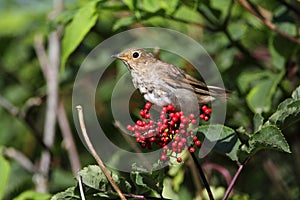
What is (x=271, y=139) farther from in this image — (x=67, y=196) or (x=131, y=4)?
(x=131, y=4)

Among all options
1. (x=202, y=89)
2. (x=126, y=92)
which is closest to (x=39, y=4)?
(x=126, y=92)

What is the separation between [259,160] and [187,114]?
173cm

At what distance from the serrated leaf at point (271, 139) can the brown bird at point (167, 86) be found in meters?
0.22

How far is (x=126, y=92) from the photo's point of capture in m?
2.92

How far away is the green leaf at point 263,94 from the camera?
2.64 meters

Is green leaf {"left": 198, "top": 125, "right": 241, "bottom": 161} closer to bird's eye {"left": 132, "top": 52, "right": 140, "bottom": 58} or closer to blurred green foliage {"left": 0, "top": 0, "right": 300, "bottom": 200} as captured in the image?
blurred green foliage {"left": 0, "top": 0, "right": 300, "bottom": 200}

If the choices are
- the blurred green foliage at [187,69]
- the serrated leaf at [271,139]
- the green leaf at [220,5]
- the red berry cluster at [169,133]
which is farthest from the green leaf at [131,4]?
the serrated leaf at [271,139]

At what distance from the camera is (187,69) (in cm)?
298

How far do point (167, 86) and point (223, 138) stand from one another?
0.23 meters

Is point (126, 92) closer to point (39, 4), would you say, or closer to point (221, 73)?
point (221, 73)

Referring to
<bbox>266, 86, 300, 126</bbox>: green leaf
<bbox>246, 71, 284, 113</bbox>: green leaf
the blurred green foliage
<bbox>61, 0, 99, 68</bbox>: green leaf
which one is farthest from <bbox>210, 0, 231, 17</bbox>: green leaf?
<bbox>266, 86, 300, 126</bbox>: green leaf

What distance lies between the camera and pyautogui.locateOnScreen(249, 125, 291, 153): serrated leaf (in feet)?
5.49

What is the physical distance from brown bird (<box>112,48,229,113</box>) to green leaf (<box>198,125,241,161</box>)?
3.4 inches

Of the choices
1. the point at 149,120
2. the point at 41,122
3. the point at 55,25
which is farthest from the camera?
the point at 41,122
